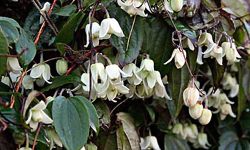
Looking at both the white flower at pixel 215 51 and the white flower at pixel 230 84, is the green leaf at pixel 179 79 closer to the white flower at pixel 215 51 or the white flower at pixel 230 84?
the white flower at pixel 215 51

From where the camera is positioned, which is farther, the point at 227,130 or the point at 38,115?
the point at 227,130

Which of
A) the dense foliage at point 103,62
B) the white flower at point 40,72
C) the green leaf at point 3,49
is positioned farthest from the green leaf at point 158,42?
the green leaf at point 3,49

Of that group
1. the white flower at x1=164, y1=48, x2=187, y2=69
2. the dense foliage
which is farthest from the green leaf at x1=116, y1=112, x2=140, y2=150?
the white flower at x1=164, y1=48, x2=187, y2=69

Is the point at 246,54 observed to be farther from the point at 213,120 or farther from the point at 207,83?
the point at 213,120

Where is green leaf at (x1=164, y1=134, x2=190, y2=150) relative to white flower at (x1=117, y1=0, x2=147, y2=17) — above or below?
below

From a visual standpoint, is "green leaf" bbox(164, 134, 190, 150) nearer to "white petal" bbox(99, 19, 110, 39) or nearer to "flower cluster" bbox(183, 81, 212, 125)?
"flower cluster" bbox(183, 81, 212, 125)

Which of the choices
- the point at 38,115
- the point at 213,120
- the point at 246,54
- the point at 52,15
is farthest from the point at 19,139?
the point at 213,120
